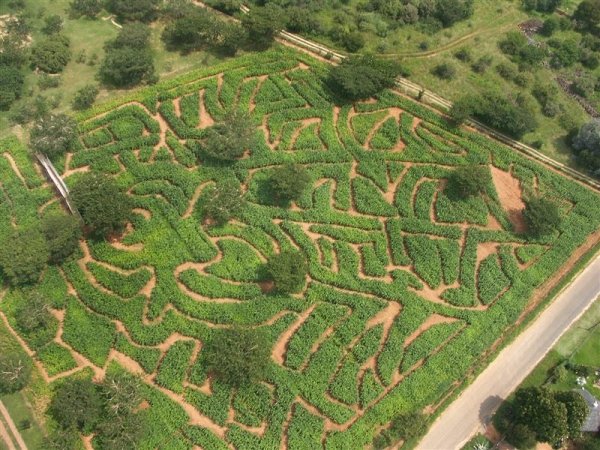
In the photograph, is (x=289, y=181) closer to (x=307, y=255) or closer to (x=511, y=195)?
(x=307, y=255)

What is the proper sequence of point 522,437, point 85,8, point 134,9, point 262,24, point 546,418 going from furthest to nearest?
point 85,8
point 134,9
point 262,24
point 522,437
point 546,418

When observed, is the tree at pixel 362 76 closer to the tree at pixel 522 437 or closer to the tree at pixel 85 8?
the tree at pixel 85 8

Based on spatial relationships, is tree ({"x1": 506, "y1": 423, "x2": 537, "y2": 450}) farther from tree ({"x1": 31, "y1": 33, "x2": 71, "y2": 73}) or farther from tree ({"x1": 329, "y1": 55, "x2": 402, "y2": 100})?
tree ({"x1": 31, "y1": 33, "x2": 71, "y2": 73})

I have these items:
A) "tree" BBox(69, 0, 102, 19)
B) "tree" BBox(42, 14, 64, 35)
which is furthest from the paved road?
"tree" BBox(69, 0, 102, 19)

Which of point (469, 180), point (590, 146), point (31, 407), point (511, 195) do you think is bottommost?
point (31, 407)

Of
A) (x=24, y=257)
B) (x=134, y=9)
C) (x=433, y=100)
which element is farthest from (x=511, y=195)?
(x=134, y=9)
